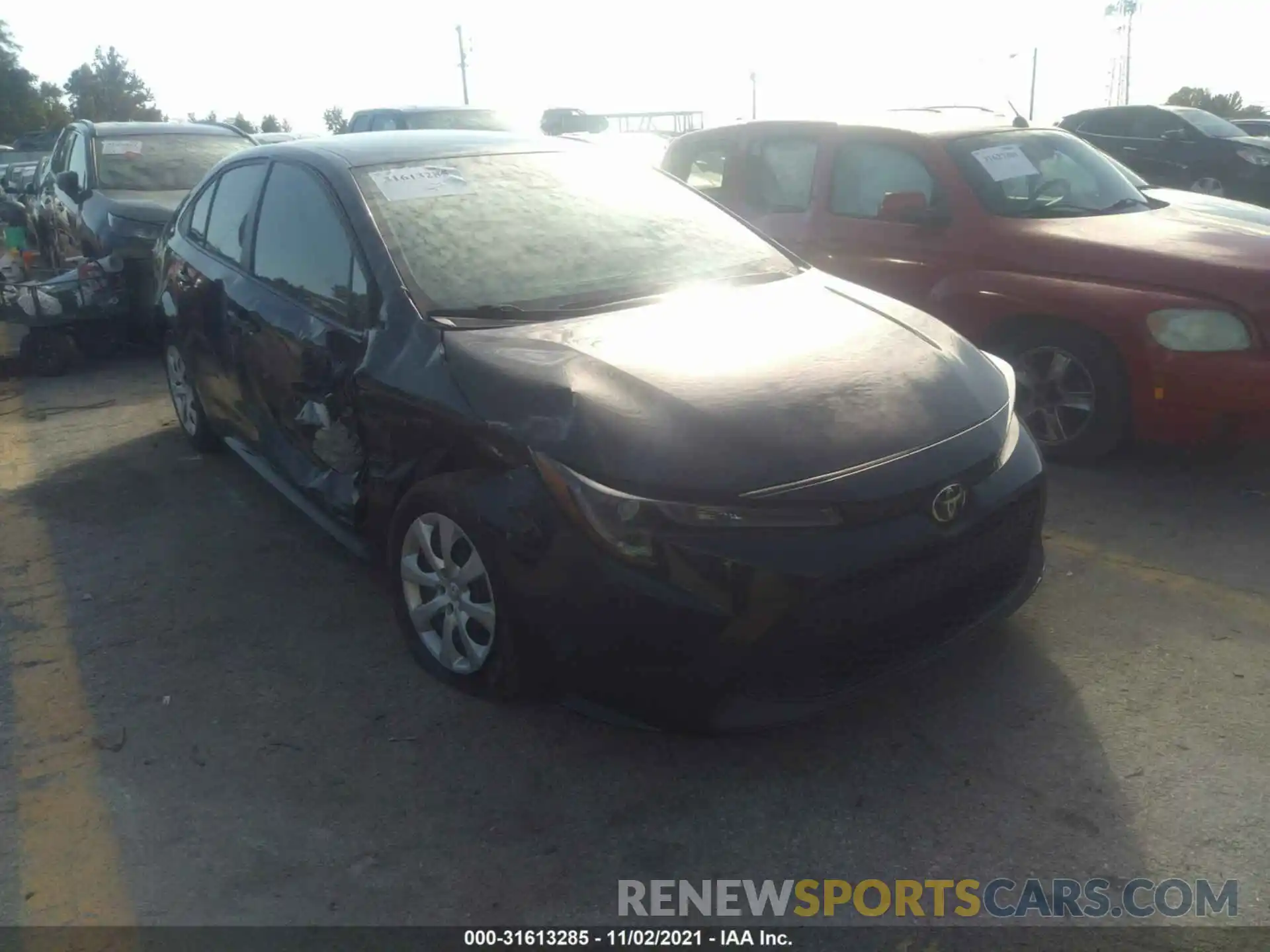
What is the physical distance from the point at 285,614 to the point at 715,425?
1977 mm

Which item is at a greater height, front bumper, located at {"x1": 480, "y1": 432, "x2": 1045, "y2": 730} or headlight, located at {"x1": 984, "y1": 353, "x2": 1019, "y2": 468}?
headlight, located at {"x1": 984, "y1": 353, "x2": 1019, "y2": 468}

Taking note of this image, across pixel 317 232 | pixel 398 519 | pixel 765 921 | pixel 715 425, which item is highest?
pixel 317 232

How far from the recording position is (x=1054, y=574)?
13.4 ft

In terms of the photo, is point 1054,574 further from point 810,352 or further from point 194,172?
point 194,172

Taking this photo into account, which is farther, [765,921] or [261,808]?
[261,808]

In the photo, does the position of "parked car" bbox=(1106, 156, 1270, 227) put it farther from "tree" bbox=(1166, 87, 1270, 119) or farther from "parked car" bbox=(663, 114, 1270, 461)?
"tree" bbox=(1166, 87, 1270, 119)

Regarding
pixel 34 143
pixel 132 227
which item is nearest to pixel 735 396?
pixel 132 227

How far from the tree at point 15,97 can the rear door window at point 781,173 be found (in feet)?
236

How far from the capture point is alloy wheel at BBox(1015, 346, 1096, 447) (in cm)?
511

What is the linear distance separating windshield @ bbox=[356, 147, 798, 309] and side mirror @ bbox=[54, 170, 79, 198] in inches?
254

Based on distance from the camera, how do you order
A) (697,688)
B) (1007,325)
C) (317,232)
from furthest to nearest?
(1007,325)
(317,232)
(697,688)

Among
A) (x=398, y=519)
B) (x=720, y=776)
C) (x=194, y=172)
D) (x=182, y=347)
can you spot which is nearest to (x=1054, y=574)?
(x=720, y=776)

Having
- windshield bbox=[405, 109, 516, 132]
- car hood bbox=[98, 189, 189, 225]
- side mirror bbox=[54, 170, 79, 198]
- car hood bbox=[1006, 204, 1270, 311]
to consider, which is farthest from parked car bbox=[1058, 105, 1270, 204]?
side mirror bbox=[54, 170, 79, 198]

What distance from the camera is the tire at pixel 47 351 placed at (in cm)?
788
